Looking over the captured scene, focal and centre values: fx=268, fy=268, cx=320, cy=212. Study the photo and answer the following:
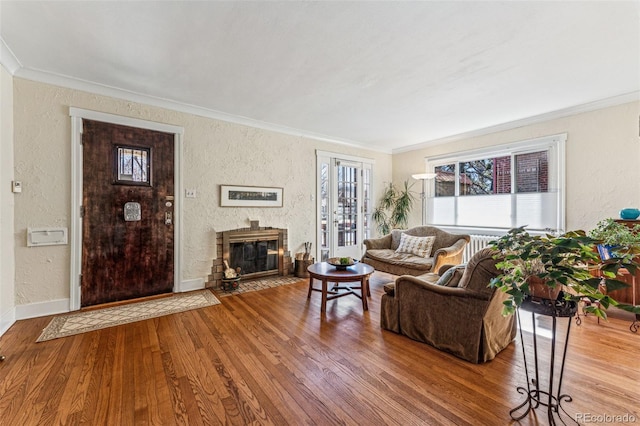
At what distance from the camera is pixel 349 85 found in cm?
309

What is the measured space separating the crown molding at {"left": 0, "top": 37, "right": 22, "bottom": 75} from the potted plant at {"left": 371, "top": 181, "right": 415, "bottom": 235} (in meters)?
5.52

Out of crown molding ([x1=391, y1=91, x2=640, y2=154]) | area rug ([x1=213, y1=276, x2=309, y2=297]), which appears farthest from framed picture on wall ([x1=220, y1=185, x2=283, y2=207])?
crown molding ([x1=391, y1=91, x2=640, y2=154])

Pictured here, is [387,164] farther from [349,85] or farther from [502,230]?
[349,85]

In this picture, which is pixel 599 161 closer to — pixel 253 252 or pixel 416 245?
pixel 416 245

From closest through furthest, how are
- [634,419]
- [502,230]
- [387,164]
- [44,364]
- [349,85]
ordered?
[634,419] < [44,364] < [349,85] < [502,230] < [387,164]

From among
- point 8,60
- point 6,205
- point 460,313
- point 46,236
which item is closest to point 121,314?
point 46,236

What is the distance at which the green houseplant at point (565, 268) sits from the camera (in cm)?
120

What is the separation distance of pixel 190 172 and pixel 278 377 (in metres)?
3.00

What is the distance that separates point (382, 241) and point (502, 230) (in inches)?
78.5

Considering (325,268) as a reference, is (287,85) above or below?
above

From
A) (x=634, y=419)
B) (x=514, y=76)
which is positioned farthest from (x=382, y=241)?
(x=634, y=419)

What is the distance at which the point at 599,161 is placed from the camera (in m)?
3.54

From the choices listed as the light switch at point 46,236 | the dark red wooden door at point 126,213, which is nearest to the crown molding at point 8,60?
the dark red wooden door at point 126,213

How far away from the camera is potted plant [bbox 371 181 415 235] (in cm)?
584
